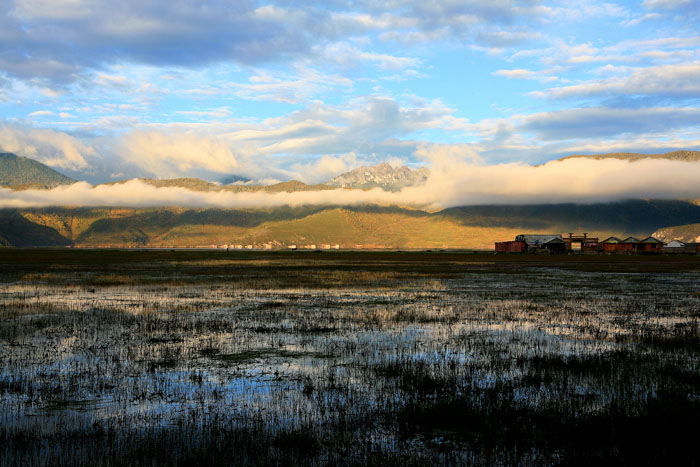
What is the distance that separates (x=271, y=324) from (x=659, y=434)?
17.6 m

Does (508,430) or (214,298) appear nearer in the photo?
(508,430)

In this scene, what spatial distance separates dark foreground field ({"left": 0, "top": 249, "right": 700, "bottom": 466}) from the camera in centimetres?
997

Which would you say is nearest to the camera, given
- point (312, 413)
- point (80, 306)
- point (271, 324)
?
point (312, 413)

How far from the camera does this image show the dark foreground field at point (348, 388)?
9.97 m

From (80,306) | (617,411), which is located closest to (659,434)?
(617,411)

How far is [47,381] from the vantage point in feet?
47.7

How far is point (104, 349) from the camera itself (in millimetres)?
19016

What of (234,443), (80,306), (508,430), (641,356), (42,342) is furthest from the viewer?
(80,306)

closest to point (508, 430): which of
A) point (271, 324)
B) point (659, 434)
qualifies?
point (659, 434)

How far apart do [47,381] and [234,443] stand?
728 cm

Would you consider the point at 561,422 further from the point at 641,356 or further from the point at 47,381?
the point at 47,381

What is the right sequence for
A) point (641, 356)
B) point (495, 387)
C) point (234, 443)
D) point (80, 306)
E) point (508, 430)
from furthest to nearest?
point (80, 306) → point (641, 356) → point (495, 387) → point (508, 430) → point (234, 443)

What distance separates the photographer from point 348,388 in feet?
45.9

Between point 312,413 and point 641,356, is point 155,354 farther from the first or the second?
point 641,356
